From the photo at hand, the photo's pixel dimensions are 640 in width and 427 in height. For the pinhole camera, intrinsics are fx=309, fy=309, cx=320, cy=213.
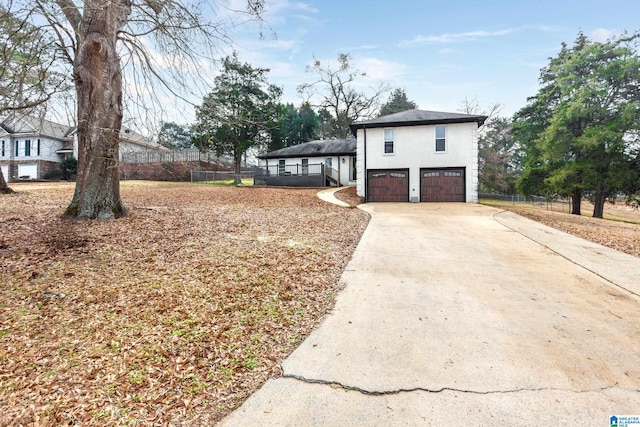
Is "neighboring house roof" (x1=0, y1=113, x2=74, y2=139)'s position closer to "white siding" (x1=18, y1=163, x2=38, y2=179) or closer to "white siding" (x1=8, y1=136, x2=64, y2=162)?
"white siding" (x1=8, y1=136, x2=64, y2=162)

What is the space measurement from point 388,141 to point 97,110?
14396 mm

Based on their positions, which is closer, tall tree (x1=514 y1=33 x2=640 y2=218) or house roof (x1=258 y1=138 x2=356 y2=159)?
tall tree (x1=514 y1=33 x2=640 y2=218)

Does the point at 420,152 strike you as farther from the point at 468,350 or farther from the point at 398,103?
the point at 398,103

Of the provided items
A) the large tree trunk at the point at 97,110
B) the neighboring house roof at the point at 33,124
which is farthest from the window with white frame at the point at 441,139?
the neighboring house roof at the point at 33,124

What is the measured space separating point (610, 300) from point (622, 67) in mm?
19859

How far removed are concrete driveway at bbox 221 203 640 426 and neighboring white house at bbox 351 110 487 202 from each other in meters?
11.9

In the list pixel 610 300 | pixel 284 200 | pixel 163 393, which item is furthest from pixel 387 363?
pixel 284 200

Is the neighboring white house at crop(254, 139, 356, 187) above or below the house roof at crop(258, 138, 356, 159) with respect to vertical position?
below

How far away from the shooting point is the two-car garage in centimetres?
1736

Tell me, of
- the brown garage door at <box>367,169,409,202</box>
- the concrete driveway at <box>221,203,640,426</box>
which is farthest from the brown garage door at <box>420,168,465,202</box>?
the concrete driveway at <box>221,203,640,426</box>

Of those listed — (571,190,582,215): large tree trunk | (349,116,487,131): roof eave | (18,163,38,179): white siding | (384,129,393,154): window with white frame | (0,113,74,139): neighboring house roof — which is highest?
(349,116,487,131): roof eave

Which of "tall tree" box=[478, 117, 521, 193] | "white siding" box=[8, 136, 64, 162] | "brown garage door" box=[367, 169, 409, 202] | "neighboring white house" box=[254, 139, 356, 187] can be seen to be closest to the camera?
"brown garage door" box=[367, 169, 409, 202]

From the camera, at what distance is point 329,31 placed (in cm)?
1073

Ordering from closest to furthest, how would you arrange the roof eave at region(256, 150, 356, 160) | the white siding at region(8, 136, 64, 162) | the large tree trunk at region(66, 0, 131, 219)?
1. the large tree trunk at region(66, 0, 131, 219)
2. the roof eave at region(256, 150, 356, 160)
3. the white siding at region(8, 136, 64, 162)
